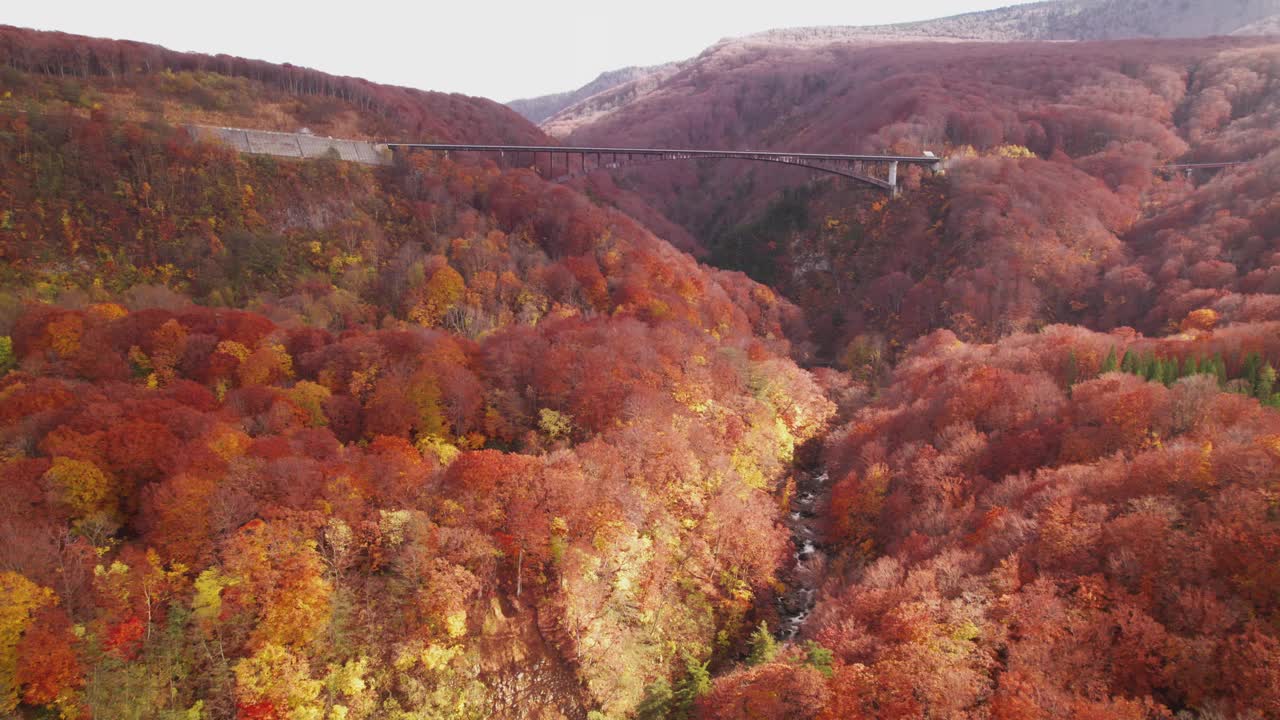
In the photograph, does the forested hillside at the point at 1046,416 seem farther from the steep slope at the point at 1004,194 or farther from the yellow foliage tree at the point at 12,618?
the yellow foliage tree at the point at 12,618

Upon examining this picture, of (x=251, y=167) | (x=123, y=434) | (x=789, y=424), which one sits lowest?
(x=789, y=424)

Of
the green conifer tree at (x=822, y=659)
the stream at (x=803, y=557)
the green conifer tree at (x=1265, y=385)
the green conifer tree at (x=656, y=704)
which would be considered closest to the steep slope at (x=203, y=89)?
the stream at (x=803, y=557)

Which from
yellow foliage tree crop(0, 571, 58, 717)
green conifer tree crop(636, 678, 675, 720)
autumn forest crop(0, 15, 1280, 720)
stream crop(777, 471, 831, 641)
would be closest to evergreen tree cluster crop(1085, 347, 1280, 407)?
autumn forest crop(0, 15, 1280, 720)

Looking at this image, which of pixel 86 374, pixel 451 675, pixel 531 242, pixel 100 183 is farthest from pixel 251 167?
pixel 451 675

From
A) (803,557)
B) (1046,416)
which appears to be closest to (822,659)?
(803,557)

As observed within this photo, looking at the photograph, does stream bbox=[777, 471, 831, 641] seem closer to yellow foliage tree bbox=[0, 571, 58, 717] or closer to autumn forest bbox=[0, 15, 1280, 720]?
autumn forest bbox=[0, 15, 1280, 720]

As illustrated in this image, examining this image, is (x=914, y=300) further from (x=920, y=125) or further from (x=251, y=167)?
(x=251, y=167)
